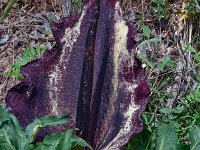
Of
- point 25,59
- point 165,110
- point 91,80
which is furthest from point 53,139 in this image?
point 25,59

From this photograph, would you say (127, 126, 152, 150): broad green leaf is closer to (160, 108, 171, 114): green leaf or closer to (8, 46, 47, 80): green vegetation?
(160, 108, 171, 114): green leaf

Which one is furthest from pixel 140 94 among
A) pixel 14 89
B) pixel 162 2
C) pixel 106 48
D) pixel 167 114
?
pixel 162 2

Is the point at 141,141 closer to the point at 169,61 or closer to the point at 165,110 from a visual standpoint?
the point at 165,110

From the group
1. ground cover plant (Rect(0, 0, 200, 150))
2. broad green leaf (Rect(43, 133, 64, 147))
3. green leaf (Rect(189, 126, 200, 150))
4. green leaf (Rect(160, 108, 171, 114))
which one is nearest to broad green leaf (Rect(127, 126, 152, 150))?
ground cover plant (Rect(0, 0, 200, 150))

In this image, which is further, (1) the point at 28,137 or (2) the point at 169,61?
(2) the point at 169,61

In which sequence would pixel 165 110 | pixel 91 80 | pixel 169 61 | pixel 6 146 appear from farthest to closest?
pixel 169 61 → pixel 165 110 → pixel 91 80 → pixel 6 146

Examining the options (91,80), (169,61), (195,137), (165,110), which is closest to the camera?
(195,137)

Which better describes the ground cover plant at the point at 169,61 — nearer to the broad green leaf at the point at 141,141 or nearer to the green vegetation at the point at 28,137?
the broad green leaf at the point at 141,141
